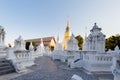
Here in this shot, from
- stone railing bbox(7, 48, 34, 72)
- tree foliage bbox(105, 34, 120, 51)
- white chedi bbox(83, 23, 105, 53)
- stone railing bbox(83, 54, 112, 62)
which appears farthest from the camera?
tree foliage bbox(105, 34, 120, 51)

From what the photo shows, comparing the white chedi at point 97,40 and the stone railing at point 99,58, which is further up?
the white chedi at point 97,40

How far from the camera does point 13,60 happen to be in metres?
11.4

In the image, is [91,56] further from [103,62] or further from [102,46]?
[102,46]

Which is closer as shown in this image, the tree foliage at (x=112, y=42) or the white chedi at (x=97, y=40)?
the white chedi at (x=97, y=40)

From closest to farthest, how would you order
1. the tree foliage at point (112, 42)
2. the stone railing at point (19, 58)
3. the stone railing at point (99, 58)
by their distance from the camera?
1. the stone railing at point (19, 58)
2. the stone railing at point (99, 58)
3. the tree foliage at point (112, 42)

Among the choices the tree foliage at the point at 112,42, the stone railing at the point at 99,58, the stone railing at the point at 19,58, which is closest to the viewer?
the stone railing at the point at 19,58

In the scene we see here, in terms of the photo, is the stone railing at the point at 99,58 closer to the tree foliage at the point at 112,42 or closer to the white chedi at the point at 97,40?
the white chedi at the point at 97,40

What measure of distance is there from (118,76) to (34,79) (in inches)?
189

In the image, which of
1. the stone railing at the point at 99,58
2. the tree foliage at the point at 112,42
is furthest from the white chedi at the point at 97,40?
the tree foliage at the point at 112,42

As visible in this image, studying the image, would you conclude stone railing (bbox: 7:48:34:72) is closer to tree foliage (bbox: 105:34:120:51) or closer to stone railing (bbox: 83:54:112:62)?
stone railing (bbox: 83:54:112:62)

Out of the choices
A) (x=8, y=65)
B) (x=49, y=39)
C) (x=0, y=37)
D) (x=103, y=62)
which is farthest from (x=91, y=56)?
(x=49, y=39)

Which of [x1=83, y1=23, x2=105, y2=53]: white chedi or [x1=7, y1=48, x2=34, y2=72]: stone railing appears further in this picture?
[x1=83, y1=23, x2=105, y2=53]: white chedi

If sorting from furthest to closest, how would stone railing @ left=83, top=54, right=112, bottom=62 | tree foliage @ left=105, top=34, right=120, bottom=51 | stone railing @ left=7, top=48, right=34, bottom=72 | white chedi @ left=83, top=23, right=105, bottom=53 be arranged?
tree foliage @ left=105, top=34, right=120, bottom=51
white chedi @ left=83, top=23, right=105, bottom=53
stone railing @ left=83, top=54, right=112, bottom=62
stone railing @ left=7, top=48, right=34, bottom=72

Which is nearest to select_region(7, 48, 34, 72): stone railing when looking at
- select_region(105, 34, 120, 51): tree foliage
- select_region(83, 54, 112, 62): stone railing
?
select_region(83, 54, 112, 62): stone railing
